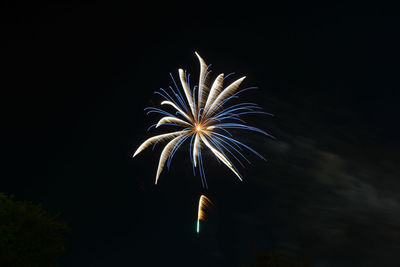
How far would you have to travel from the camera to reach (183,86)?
5259 centimetres

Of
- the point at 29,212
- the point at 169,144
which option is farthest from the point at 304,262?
the point at 29,212

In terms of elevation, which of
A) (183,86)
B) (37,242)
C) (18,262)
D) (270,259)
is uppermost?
(183,86)

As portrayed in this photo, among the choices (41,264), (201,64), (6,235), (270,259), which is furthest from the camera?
(201,64)

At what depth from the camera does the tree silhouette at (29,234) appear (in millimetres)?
41781

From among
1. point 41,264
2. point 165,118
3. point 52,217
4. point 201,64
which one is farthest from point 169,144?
point 41,264

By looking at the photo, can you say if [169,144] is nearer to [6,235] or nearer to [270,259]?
[270,259]

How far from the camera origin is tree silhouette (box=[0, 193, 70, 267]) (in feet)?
137

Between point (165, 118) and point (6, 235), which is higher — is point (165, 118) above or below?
above

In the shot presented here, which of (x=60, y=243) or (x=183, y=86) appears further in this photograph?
(x=183, y=86)

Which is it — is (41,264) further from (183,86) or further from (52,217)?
(183,86)

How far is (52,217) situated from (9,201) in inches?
154

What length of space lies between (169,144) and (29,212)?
15.2m

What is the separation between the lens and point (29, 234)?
43812 millimetres

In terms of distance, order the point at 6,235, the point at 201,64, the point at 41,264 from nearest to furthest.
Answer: the point at 6,235
the point at 41,264
the point at 201,64
